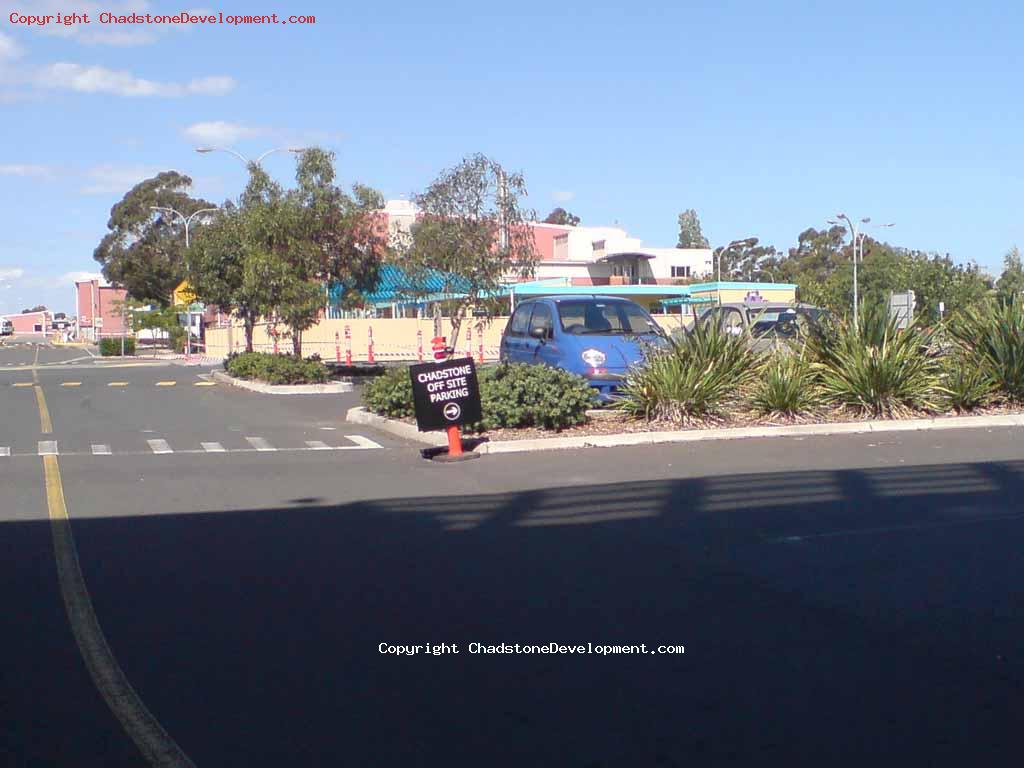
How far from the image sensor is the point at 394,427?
1611 centimetres

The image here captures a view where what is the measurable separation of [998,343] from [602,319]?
18.3 ft

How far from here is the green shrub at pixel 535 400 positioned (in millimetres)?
14539

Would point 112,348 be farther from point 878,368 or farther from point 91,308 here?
point 91,308

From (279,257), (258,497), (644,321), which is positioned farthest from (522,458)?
(279,257)

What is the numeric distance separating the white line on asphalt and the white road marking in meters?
1.11

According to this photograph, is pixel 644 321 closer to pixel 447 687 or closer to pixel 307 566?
pixel 307 566

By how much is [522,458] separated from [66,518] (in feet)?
16.8

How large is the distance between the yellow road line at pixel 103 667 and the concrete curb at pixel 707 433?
571cm

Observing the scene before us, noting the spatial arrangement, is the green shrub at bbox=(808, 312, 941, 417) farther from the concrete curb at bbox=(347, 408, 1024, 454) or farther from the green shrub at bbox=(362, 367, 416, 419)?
the green shrub at bbox=(362, 367, 416, 419)

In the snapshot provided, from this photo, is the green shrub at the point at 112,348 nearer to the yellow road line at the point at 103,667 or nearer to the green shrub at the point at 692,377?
the green shrub at the point at 692,377

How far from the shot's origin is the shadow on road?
4.77m

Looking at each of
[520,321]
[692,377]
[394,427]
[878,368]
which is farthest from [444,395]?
[878,368]

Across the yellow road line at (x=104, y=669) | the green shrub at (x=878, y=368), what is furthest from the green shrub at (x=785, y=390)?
the yellow road line at (x=104, y=669)

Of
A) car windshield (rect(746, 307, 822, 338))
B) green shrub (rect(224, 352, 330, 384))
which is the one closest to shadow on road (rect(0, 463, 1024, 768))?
car windshield (rect(746, 307, 822, 338))
